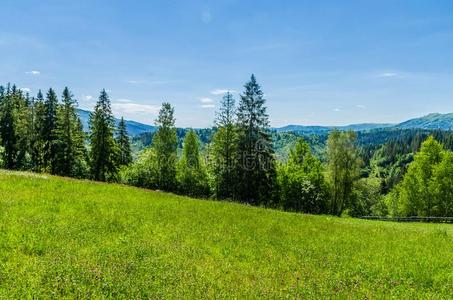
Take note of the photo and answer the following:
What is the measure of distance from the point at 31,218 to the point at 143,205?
6601 mm

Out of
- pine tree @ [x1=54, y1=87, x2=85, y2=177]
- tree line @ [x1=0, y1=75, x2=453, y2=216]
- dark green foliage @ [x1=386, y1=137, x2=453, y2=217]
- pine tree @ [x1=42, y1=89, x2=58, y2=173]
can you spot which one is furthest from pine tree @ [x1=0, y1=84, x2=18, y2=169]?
dark green foliage @ [x1=386, y1=137, x2=453, y2=217]

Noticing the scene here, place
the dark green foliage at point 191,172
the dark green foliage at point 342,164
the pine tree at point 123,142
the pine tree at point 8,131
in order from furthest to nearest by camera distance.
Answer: the pine tree at point 123,142 < the pine tree at point 8,131 < the dark green foliage at point 191,172 < the dark green foliage at point 342,164

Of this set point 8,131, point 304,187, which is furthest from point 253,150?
point 8,131

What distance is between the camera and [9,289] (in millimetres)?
7270

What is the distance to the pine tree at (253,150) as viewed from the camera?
163ft

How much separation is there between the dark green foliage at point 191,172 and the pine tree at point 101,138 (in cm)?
1194

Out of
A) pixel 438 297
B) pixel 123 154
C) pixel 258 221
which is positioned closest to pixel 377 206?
pixel 123 154

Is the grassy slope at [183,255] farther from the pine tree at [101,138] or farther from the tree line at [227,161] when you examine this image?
the pine tree at [101,138]

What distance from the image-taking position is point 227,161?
51594mm

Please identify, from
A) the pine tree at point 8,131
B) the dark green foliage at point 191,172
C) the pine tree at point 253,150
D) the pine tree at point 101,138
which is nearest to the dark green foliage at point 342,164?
the pine tree at point 253,150

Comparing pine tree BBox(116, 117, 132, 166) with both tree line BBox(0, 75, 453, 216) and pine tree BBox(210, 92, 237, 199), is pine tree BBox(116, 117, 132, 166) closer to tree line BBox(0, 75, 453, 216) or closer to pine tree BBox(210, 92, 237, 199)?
tree line BBox(0, 75, 453, 216)

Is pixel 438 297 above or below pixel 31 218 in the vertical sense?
below

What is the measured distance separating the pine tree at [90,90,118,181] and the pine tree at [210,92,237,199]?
19.0 meters

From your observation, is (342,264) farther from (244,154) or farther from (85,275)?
(244,154)
